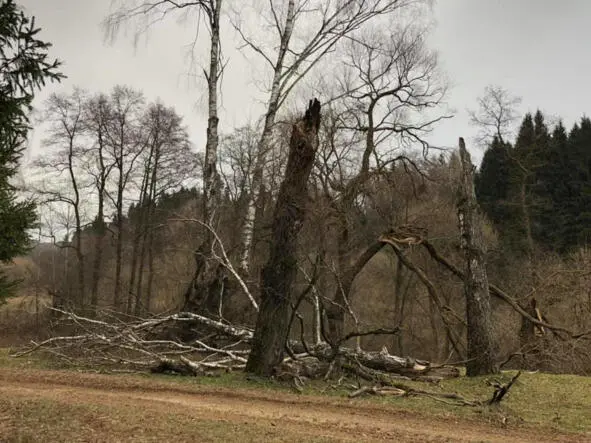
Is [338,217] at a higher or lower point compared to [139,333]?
higher

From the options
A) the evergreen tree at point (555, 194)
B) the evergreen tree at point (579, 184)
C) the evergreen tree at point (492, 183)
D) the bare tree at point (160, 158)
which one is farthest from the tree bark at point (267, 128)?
the evergreen tree at point (492, 183)

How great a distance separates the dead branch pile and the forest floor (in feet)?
2.44

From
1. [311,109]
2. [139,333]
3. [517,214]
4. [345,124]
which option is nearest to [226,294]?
[139,333]

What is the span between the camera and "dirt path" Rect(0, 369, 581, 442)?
580 cm

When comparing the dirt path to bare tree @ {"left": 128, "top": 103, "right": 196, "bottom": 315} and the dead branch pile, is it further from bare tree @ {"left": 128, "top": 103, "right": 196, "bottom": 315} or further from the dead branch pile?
bare tree @ {"left": 128, "top": 103, "right": 196, "bottom": 315}

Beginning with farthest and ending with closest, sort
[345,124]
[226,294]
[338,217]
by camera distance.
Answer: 1. [345,124]
2. [338,217]
3. [226,294]

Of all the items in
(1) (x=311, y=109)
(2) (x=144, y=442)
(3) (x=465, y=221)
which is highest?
(1) (x=311, y=109)

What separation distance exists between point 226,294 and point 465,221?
6184 millimetres

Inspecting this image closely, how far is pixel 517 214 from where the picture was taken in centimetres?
3375

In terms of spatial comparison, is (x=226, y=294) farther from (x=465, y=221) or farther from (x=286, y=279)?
Answer: (x=465, y=221)

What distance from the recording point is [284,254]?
32.0 feet

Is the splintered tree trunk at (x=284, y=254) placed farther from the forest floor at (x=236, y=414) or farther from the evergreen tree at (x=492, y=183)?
the evergreen tree at (x=492, y=183)

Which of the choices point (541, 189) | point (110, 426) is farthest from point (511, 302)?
point (541, 189)

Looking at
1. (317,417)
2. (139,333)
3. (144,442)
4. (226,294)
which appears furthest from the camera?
(226,294)
